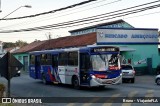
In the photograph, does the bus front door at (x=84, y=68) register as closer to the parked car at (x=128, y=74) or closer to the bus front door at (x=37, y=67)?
the parked car at (x=128, y=74)

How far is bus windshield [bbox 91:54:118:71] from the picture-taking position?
21.9 m

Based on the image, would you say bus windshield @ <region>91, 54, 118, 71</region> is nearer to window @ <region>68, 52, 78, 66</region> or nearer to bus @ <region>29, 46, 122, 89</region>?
bus @ <region>29, 46, 122, 89</region>

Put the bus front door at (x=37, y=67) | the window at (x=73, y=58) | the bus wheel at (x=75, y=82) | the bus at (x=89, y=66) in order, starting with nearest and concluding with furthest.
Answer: the bus at (x=89, y=66) < the bus wheel at (x=75, y=82) < the window at (x=73, y=58) < the bus front door at (x=37, y=67)

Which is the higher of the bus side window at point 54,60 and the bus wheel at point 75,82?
the bus side window at point 54,60

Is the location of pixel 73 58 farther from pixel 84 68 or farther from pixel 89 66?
pixel 89 66

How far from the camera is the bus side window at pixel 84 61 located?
73.0 ft

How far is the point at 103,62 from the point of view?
22.0 m

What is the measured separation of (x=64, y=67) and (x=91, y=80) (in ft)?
13.5

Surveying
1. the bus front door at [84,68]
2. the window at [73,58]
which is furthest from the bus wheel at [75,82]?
the window at [73,58]

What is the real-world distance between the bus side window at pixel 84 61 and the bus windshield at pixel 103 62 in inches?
18.7

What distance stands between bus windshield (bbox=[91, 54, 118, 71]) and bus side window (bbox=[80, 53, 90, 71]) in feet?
1.55

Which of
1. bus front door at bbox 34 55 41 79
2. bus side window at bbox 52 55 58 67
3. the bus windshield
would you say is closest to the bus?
the bus windshield

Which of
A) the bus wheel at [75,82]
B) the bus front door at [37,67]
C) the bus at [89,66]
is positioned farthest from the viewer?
the bus front door at [37,67]

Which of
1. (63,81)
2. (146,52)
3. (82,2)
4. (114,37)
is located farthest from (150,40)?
(82,2)
